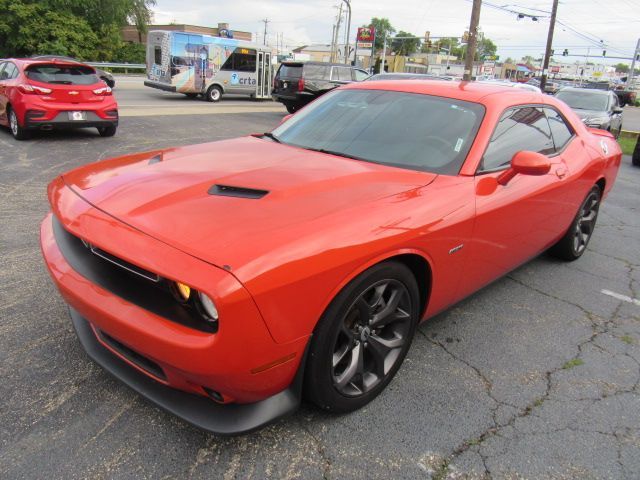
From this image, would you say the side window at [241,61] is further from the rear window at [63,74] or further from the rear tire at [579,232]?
the rear tire at [579,232]

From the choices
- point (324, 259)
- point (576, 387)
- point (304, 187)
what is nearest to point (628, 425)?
point (576, 387)

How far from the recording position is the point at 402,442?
2.21 m

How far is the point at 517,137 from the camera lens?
3.30 meters

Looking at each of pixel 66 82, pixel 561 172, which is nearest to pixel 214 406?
pixel 561 172

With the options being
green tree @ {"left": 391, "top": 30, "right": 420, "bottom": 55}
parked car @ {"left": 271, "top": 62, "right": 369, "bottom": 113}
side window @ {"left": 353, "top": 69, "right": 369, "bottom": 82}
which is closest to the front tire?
parked car @ {"left": 271, "top": 62, "right": 369, "bottom": 113}

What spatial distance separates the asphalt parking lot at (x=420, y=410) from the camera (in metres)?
2.05

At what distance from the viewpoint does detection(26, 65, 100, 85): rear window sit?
8641 mm

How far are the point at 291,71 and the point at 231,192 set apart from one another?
14755 millimetres

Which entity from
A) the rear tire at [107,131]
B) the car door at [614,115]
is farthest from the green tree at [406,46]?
the rear tire at [107,131]

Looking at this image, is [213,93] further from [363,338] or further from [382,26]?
[382,26]

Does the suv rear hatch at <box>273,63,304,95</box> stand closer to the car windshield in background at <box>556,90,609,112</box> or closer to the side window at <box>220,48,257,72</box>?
the side window at <box>220,48,257,72</box>

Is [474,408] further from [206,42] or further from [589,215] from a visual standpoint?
[206,42]

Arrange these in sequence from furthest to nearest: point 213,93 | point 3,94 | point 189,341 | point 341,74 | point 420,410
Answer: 1. point 213,93
2. point 341,74
3. point 3,94
4. point 420,410
5. point 189,341

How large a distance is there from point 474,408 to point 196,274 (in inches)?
63.5
